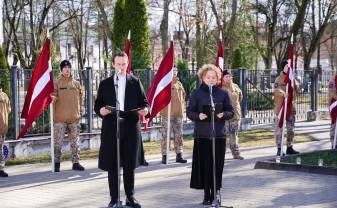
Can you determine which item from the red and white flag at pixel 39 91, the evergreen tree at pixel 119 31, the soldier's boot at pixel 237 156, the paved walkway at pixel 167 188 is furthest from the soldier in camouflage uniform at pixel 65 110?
the evergreen tree at pixel 119 31

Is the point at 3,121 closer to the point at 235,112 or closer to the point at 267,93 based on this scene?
the point at 235,112

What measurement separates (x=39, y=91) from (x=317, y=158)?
17.4 feet

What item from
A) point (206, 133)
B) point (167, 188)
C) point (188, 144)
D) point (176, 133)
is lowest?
point (167, 188)

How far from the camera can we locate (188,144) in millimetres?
15320

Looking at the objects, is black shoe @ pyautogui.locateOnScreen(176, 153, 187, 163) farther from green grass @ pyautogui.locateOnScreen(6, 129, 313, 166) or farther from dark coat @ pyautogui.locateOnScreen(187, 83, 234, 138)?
dark coat @ pyautogui.locateOnScreen(187, 83, 234, 138)

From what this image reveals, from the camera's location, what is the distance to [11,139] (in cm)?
1307

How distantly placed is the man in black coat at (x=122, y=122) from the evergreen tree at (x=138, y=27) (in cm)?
1133

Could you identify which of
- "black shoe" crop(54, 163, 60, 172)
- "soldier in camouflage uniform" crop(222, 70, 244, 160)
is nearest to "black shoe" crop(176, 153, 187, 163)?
"soldier in camouflage uniform" crop(222, 70, 244, 160)

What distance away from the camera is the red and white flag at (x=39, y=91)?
1073cm

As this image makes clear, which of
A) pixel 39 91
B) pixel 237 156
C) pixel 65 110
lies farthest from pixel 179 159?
pixel 39 91

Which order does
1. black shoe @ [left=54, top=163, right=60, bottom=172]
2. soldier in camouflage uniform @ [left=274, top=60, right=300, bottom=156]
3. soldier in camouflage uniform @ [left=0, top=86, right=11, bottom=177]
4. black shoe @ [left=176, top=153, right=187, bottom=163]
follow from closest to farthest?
soldier in camouflage uniform @ [left=0, top=86, right=11, bottom=177]
black shoe @ [left=54, top=163, right=60, bottom=172]
black shoe @ [left=176, top=153, right=187, bottom=163]
soldier in camouflage uniform @ [left=274, top=60, right=300, bottom=156]

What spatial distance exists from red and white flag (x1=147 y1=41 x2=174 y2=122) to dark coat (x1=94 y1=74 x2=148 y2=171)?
3793mm

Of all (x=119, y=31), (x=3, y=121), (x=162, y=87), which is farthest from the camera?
(x=119, y=31)

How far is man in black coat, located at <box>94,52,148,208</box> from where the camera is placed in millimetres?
7480
